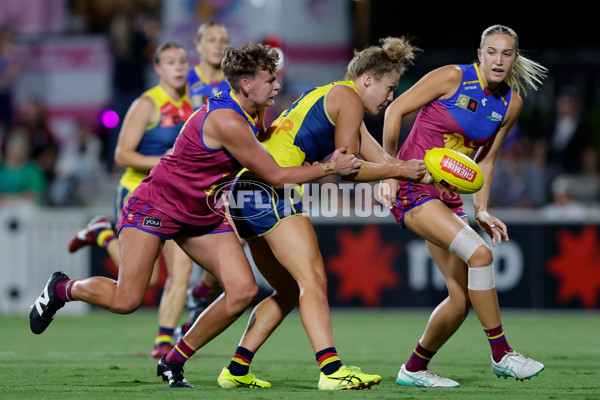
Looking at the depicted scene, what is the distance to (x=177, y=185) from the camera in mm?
5969

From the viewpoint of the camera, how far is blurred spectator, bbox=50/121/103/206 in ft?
45.1

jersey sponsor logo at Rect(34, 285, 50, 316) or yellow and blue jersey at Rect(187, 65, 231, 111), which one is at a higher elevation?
yellow and blue jersey at Rect(187, 65, 231, 111)

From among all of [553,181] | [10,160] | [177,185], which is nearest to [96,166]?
[10,160]

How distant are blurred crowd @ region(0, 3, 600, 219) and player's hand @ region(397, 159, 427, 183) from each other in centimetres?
713

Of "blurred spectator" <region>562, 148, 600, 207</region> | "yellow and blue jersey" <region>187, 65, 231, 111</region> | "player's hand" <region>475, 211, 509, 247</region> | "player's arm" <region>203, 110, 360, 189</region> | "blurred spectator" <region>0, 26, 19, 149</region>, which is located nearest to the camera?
"player's arm" <region>203, 110, 360, 189</region>

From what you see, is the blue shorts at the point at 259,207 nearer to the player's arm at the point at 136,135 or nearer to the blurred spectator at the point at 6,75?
the player's arm at the point at 136,135

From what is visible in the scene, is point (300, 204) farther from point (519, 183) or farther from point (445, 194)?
point (519, 183)

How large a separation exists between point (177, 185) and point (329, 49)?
10.5m

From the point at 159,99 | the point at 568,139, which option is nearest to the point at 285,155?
the point at 159,99

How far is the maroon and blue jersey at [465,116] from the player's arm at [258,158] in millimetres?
942

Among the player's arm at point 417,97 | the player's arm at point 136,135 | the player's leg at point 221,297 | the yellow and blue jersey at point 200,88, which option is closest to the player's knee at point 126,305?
the player's leg at point 221,297

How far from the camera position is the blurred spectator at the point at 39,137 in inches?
564

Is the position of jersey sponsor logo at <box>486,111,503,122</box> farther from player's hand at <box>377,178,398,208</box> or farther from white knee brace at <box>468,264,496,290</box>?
white knee brace at <box>468,264,496,290</box>

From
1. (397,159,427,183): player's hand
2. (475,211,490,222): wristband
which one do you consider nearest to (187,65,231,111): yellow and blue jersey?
(475,211,490,222): wristband
